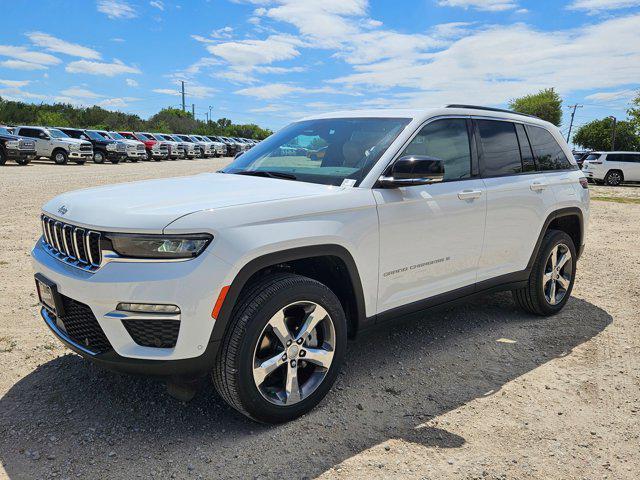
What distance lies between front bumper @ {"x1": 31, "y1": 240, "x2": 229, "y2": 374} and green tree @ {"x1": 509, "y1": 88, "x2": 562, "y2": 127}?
84895mm

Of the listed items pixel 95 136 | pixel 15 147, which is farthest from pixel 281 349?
pixel 95 136

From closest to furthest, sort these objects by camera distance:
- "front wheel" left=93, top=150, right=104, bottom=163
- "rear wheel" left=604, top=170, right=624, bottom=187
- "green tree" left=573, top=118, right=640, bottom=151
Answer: "rear wheel" left=604, top=170, right=624, bottom=187
"front wheel" left=93, top=150, right=104, bottom=163
"green tree" left=573, top=118, right=640, bottom=151

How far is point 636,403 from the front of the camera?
343 cm

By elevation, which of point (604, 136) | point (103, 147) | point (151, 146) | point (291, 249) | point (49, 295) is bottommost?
point (49, 295)

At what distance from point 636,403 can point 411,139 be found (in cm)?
225

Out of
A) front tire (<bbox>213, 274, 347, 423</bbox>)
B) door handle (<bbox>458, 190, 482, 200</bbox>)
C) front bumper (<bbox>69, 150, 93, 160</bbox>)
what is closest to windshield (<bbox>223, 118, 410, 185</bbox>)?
door handle (<bbox>458, 190, 482, 200</bbox>)

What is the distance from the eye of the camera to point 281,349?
9.68 ft

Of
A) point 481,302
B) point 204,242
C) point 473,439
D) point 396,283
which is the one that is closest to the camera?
point 204,242

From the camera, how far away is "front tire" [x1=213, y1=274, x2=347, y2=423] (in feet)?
9.01

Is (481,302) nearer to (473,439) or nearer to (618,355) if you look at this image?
(618,355)

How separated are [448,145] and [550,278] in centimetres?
185

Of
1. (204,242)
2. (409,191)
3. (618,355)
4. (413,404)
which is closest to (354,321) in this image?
(413,404)

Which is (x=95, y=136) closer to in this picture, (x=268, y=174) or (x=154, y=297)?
(x=268, y=174)

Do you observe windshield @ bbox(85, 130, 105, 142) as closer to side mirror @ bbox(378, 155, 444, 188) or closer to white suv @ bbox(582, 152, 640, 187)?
white suv @ bbox(582, 152, 640, 187)
